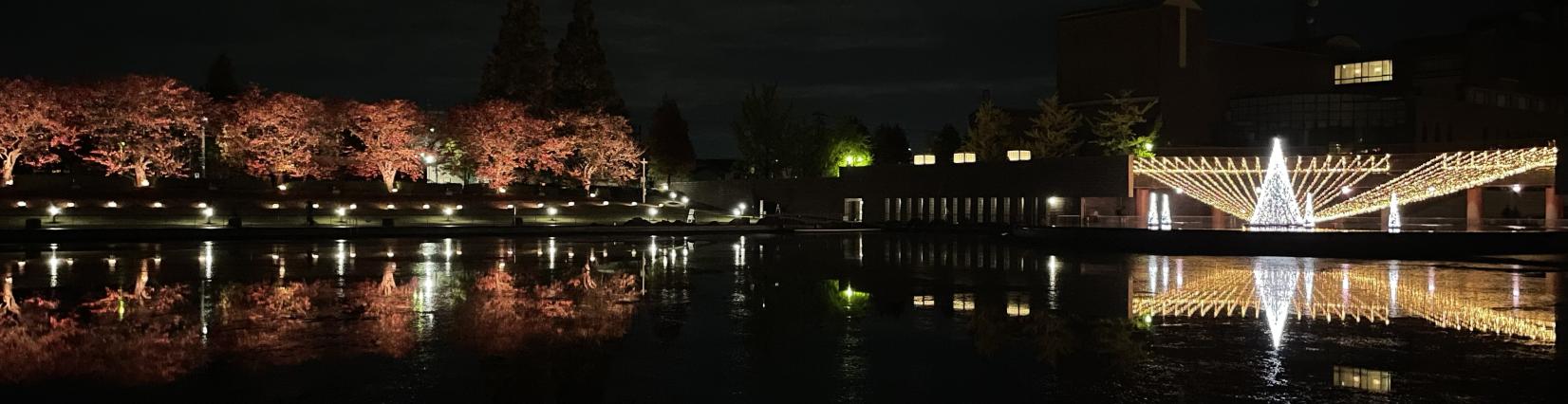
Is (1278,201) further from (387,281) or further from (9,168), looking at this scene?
(9,168)

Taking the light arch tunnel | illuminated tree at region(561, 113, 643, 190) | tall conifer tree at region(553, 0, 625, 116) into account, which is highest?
tall conifer tree at region(553, 0, 625, 116)

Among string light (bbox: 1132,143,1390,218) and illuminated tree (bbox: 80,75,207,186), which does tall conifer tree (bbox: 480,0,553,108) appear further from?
string light (bbox: 1132,143,1390,218)

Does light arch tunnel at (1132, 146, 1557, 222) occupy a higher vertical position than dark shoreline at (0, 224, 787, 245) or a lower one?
higher

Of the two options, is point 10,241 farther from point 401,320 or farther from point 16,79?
point 401,320

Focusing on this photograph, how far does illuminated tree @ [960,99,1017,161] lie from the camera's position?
8394cm

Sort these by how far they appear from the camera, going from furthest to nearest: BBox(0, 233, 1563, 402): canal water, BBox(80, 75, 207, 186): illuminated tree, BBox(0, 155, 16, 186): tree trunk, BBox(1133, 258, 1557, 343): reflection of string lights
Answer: BBox(80, 75, 207, 186): illuminated tree, BBox(0, 155, 16, 186): tree trunk, BBox(1133, 258, 1557, 343): reflection of string lights, BBox(0, 233, 1563, 402): canal water

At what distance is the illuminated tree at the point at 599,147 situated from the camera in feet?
267

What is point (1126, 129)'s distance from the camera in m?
76.3

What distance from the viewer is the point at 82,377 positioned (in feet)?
41.9

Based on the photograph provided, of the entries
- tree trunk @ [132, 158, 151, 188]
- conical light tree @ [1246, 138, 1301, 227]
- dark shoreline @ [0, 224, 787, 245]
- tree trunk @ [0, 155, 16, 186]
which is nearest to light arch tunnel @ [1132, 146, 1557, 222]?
conical light tree @ [1246, 138, 1301, 227]

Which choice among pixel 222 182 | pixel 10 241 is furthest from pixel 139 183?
pixel 10 241

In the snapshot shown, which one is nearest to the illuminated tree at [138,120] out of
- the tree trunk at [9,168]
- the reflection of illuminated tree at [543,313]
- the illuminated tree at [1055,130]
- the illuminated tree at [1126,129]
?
the tree trunk at [9,168]

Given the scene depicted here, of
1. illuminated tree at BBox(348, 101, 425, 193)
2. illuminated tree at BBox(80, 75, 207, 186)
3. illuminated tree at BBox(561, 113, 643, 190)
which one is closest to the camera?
illuminated tree at BBox(80, 75, 207, 186)

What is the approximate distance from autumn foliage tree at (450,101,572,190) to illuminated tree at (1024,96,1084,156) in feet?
97.0
